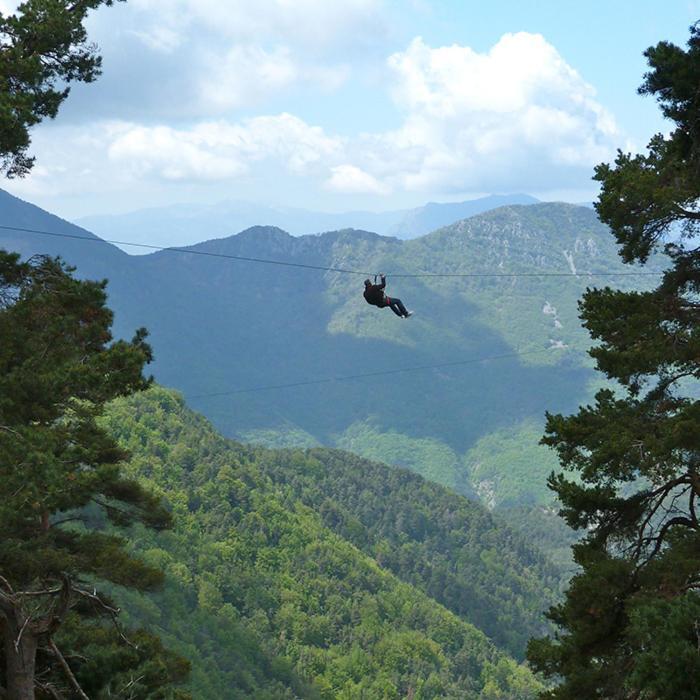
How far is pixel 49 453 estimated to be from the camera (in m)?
11.7

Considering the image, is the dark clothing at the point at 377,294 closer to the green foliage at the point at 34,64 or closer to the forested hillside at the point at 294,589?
the green foliage at the point at 34,64

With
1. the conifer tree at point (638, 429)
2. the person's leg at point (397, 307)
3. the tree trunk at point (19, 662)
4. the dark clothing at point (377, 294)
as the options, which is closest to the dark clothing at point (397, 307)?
the person's leg at point (397, 307)

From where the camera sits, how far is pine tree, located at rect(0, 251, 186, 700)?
11.8m

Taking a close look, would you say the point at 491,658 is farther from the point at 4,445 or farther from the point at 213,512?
the point at 4,445

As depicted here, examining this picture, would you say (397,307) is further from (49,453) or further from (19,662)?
(19,662)

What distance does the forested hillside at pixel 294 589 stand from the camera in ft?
295

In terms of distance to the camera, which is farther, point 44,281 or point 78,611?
point 78,611

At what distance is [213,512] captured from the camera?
11344 centimetres

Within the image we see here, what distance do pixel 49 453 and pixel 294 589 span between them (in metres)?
104

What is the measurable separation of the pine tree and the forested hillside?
57.7 meters

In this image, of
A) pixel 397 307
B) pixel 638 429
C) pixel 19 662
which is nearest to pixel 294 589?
pixel 397 307

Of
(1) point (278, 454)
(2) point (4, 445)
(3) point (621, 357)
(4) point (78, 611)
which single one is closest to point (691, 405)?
(3) point (621, 357)

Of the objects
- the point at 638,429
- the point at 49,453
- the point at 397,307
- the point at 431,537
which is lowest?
the point at 431,537

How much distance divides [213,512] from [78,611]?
9780 centimetres
